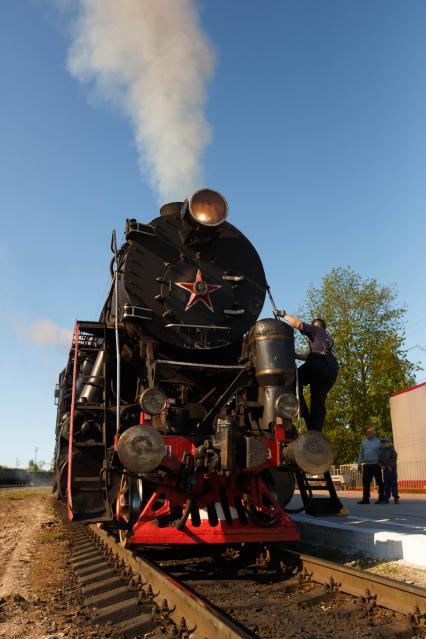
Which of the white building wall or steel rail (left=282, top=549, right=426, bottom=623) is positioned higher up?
the white building wall

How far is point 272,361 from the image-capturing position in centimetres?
539

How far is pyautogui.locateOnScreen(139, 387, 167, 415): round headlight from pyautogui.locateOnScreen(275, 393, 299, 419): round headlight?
108cm

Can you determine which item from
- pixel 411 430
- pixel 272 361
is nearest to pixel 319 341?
pixel 272 361

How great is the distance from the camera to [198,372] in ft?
19.5

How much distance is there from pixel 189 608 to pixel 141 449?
55.4 inches

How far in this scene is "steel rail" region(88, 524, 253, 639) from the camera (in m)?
2.81

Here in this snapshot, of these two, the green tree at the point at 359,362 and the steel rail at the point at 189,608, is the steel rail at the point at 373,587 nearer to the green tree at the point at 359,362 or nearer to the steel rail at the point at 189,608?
the steel rail at the point at 189,608

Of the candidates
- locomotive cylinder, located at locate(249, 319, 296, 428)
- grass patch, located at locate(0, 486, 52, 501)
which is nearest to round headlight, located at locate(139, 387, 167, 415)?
locomotive cylinder, located at locate(249, 319, 296, 428)

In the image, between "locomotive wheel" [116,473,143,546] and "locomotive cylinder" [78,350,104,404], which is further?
"locomotive cylinder" [78,350,104,404]

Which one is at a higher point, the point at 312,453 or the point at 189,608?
the point at 312,453

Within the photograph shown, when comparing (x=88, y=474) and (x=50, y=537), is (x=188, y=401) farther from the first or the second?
(x=50, y=537)

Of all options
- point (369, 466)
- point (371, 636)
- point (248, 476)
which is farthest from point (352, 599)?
point (369, 466)

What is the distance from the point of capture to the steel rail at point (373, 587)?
332 cm

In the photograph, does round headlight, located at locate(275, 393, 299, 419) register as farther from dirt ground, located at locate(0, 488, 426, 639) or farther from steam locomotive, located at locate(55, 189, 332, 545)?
dirt ground, located at locate(0, 488, 426, 639)
